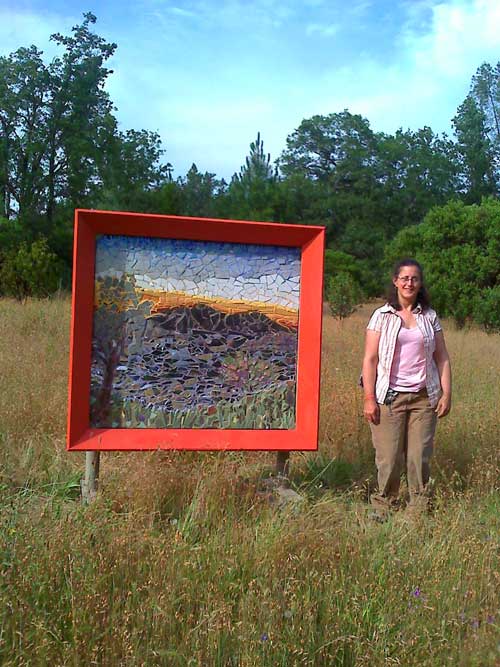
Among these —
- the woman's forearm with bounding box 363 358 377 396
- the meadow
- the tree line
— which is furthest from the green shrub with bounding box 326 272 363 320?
the woman's forearm with bounding box 363 358 377 396

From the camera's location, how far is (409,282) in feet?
12.9

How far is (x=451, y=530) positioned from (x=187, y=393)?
5.15ft

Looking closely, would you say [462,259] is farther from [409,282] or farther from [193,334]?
[193,334]

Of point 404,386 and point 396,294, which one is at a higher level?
point 396,294

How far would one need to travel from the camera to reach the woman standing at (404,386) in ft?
12.9

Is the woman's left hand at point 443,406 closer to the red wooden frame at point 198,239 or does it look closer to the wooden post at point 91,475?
the red wooden frame at point 198,239

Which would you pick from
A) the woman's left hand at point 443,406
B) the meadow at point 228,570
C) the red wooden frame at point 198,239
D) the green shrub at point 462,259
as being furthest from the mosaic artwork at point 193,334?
the green shrub at point 462,259

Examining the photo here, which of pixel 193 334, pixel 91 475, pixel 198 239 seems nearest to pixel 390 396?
pixel 193 334

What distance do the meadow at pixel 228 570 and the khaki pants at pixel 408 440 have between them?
0.18 m

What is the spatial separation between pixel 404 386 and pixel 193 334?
122 centimetres

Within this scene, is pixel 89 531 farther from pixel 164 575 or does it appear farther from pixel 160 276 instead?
pixel 160 276

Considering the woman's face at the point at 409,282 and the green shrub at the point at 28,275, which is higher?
the green shrub at the point at 28,275

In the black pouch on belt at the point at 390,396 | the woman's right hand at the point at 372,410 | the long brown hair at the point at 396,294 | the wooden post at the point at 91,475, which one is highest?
the long brown hair at the point at 396,294

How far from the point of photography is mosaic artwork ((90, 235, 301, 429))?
3805 mm
